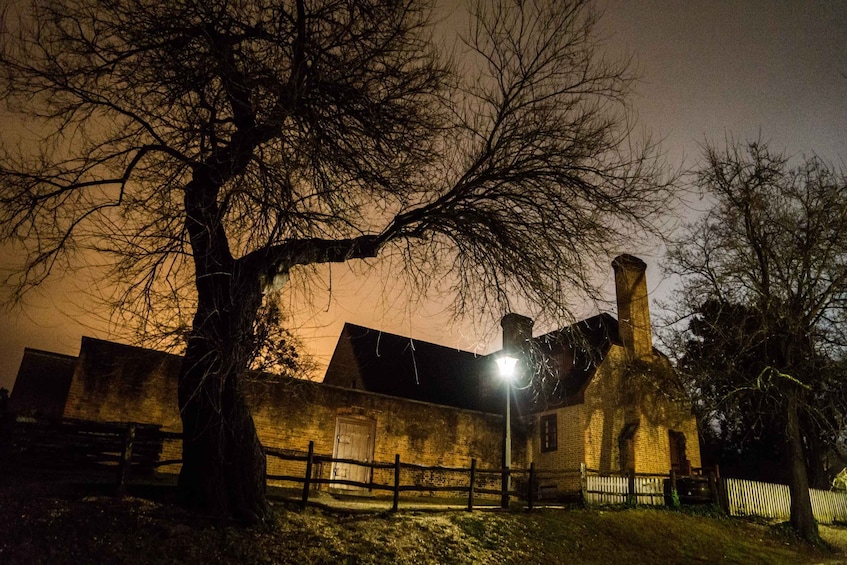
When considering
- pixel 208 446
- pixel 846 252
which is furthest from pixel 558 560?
pixel 846 252

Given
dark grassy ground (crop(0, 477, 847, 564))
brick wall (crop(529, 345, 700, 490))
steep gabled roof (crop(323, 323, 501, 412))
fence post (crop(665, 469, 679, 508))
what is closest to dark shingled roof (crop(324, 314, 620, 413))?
steep gabled roof (crop(323, 323, 501, 412))

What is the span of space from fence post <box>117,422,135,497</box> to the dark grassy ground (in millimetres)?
229

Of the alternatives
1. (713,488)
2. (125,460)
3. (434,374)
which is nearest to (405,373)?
(434,374)

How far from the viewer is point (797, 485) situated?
16.1 meters

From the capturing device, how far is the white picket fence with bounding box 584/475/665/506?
15.6 m

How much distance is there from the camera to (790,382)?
1659 centimetres

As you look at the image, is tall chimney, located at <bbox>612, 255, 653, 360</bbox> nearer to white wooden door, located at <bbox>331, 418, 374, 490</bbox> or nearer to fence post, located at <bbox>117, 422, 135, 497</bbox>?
white wooden door, located at <bbox>331, 418, 374, 490</bbox>

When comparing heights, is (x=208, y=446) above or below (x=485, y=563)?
above

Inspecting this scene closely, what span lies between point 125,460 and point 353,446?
29.5ft

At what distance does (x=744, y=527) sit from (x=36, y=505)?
17463mm

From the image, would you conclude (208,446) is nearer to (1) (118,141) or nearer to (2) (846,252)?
(1) (118,141)

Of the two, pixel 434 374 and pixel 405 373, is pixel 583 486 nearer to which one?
pixel 405 373

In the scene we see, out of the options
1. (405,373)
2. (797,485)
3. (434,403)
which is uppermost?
(405,373)

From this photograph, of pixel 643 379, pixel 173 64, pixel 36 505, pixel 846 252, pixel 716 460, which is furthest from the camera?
pixel 716 460
